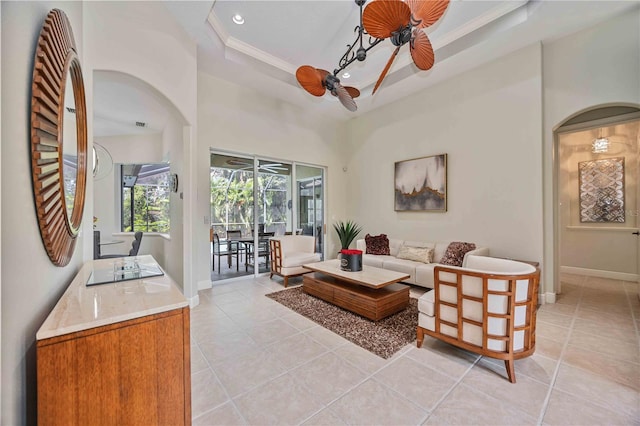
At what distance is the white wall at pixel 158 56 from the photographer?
2363 mm

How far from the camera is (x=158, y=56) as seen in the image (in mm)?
2889

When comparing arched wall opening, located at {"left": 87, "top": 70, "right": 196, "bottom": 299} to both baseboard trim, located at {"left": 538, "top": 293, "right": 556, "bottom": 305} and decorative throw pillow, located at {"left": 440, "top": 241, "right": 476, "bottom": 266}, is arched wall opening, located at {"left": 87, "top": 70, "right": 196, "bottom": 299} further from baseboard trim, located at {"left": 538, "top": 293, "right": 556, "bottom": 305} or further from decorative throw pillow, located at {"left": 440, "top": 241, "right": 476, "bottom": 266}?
baseboard trim, located at {"left": 538, "top": 293, "right": 556, "bottom": 305}

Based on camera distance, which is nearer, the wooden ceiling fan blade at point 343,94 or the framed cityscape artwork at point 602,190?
the wooden ceiling fan blade at point 343,94

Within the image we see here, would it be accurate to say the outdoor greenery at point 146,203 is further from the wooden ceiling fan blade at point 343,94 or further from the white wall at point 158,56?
the wooden ceiling fan blade at point 343,94

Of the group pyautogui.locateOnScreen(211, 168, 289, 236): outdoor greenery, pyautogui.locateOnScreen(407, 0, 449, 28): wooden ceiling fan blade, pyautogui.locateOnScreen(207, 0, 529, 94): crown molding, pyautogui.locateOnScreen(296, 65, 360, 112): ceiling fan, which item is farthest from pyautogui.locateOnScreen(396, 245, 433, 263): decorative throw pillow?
pyautogui.locateOnScreen(407, 0, 449, 28): wooden ceiling fan blade

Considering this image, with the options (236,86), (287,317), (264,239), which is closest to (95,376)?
(287,317)

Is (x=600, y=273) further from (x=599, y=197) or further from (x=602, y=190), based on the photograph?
(x=602, y=190)

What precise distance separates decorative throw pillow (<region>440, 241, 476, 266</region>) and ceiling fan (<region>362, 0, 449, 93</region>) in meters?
2.94

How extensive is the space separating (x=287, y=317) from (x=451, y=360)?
1769 mm

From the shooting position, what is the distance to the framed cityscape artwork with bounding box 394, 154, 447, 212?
15.4 feet

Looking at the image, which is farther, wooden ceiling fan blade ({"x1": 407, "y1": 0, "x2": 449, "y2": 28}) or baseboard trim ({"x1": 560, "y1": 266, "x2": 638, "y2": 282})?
baseboard trim ({"x1": 560, "y1": 266, "x2": 638, "y2": 282})

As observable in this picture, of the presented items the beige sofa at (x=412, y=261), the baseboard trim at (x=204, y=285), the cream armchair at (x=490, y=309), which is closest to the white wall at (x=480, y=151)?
the beige sofa at (x=412, y=261)

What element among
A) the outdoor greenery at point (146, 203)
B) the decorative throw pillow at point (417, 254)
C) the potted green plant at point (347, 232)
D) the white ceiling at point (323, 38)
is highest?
the white ceiling at point (323, 38)

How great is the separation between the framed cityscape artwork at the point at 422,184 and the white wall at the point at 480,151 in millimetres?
119
